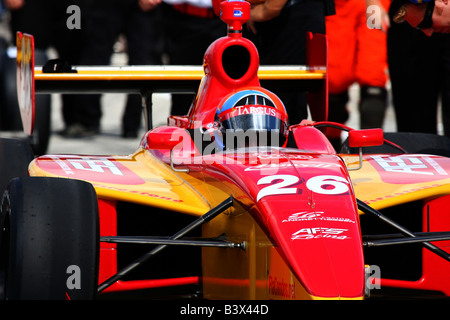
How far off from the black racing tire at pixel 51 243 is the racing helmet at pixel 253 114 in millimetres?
939

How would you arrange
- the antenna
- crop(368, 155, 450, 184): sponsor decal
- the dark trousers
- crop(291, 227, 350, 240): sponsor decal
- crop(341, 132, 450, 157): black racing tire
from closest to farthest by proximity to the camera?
1. crop(291, 227, 350, 240): sponsor decal
2. crop(368, 155, 450, 184): sponsor decal
3. the antenna
4. crop(341, 132, 450, 157): black racing tire
5. the dark trousers

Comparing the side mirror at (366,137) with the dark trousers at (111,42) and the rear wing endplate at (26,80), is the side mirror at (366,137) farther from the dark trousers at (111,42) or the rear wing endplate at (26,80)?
the dark trousers at (111,42)

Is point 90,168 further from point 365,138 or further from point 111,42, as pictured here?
point 111,42

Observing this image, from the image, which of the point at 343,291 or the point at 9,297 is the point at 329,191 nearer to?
the point at 343,291

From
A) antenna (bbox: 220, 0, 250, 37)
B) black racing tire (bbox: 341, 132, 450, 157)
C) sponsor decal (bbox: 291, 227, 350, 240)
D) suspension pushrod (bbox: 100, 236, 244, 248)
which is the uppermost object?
antenna (bbox: 220, 0, 250, 37)

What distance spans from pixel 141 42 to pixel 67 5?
0.86 m

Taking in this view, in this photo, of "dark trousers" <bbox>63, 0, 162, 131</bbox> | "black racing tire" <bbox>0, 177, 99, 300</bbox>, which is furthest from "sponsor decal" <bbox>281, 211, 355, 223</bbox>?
"dark trousers" <bbox>63, 0, 162, 131</bbox>

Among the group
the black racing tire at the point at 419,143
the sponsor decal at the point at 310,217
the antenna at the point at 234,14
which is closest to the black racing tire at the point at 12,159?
the antenna at the point at 234,14

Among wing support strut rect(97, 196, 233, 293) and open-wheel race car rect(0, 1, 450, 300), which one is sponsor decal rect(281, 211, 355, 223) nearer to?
open-wheel race car rect(0, 1, 450, 300)

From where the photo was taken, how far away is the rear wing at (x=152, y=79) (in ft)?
17.7

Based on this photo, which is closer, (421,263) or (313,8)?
(421,263)

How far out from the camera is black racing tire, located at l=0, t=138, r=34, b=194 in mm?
4809

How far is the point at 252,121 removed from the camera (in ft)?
13.6

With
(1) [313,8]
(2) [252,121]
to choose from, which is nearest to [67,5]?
(1) [313,8]
